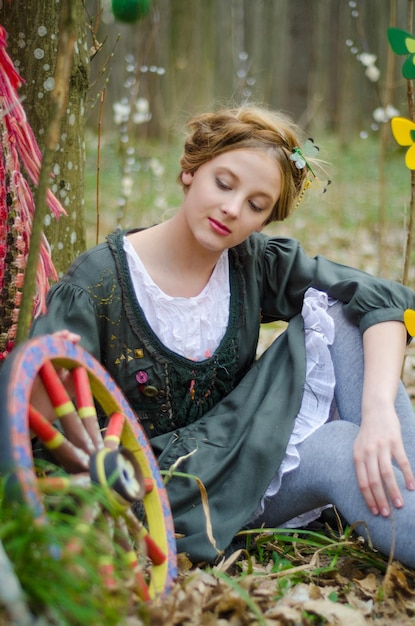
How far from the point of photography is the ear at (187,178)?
1926 mm

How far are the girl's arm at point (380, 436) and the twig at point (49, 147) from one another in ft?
2.81

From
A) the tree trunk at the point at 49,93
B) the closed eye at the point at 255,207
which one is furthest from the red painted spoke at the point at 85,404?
the tree trunk at the point at 49,93

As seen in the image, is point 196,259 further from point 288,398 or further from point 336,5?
point 336,5

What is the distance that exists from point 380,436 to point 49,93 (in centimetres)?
132

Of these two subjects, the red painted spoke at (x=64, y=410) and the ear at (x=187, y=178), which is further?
the ear at (x=187, y=178)

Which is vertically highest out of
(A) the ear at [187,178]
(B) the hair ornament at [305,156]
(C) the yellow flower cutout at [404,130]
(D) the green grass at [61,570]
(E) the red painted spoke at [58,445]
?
(C) the yellow flower cutout at [404,130]

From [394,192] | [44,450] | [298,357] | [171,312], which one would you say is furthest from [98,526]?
[394,192]

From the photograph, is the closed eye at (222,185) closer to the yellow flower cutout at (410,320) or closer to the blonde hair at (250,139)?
the blonde hair at (250,139)

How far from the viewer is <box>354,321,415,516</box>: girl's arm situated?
165 cm

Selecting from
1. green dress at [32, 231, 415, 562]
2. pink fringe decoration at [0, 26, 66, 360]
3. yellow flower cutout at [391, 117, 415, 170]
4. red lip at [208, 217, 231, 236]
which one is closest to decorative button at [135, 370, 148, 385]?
green dress at [32, 231, 415, 562]

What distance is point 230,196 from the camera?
70.6 inches

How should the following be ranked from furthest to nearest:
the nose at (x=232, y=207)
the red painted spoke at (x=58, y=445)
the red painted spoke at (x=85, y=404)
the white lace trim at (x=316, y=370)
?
the white lace trim at (x=316, y=370), the nose at (x=232, y=207), the red painted spoke at (x=85, y=404), the red painted spoke at (x=58, y=445)

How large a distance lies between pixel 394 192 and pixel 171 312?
6.23 metres

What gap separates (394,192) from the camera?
7570mm
